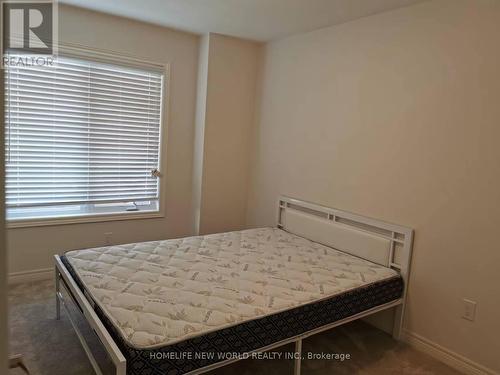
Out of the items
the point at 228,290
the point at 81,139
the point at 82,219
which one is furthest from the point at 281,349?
the point at 81,139

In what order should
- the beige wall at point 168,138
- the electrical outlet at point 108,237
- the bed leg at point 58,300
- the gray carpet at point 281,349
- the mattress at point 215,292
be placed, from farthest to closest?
the electrical outlet at point 108,237
the beige wall at point 168,138
the bed leg at point 58,300
the gray carpet at point 281,349
the mattress at point 215,292

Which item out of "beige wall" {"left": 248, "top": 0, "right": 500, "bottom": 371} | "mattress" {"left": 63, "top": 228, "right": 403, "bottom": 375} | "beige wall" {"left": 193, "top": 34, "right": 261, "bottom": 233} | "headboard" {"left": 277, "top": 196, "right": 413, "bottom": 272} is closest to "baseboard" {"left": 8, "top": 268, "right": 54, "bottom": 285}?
"mattress" {"left": 63, "top": 228, "right": 403, "bottom": 375}

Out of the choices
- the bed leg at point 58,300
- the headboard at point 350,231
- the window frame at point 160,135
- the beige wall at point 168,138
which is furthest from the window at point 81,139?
the headboard at point 350,231

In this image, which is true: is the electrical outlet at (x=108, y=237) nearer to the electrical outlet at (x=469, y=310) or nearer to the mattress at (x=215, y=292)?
the mattress at (x=215, y=292)

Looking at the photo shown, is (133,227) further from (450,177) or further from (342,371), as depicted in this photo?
(450,177)

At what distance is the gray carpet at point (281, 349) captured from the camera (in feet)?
7.55

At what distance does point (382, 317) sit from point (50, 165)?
10.5 feet

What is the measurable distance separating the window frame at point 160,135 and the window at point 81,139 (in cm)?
5

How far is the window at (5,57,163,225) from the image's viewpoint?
3240mm

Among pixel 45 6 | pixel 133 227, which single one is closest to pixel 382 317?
pixel 133 227

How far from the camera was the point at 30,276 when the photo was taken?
11.2 feet

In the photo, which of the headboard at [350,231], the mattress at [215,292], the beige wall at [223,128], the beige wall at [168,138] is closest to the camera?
the mattress at [215,292]

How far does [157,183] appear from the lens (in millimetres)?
4051

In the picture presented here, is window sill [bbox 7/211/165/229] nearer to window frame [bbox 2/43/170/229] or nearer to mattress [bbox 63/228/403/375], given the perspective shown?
window frame [bbox 2/43/170/229]
